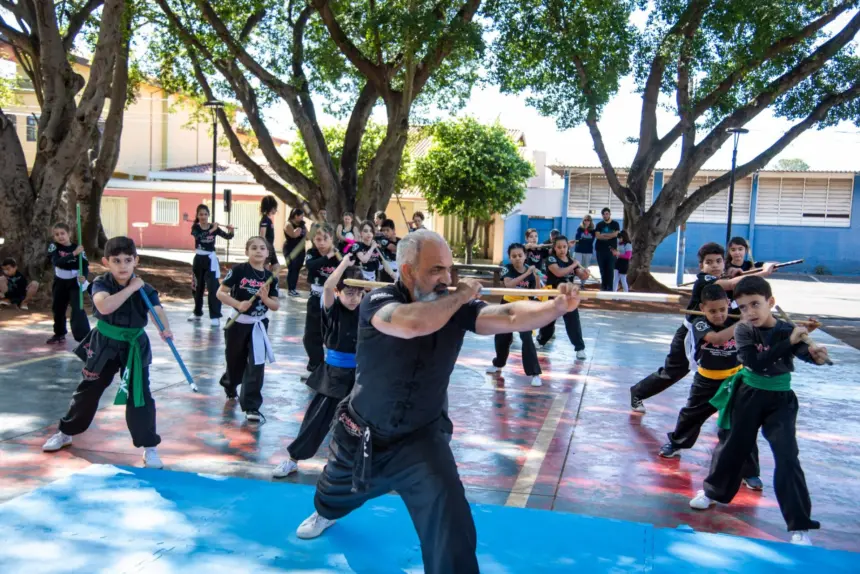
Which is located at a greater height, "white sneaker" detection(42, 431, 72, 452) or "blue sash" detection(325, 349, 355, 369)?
"blue sash" detection(325, 349, 355, 369)

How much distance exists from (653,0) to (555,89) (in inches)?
103

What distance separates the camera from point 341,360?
215 inches

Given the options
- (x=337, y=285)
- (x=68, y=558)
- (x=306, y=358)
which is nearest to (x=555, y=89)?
(x=306, y=358)

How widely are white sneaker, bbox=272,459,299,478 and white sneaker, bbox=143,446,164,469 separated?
2.63ft

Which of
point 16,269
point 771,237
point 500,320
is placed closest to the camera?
point 500,320

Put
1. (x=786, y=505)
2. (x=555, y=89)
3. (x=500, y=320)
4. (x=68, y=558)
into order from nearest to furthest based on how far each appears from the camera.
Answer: (x=500, y=320), (x=68, y=558), (x=786, y=505), (x=555, y=89)

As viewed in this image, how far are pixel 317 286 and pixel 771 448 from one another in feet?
16.9

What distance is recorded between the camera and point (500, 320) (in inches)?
139

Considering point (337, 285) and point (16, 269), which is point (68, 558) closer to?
point (337, 285)

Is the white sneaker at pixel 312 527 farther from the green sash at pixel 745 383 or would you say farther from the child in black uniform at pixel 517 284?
the child in black uniform at pixel 517 284

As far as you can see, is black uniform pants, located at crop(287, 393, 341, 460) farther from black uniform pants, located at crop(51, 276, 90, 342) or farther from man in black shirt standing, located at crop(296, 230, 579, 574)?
black uniform pants, located at crop(51, 276, 90, 342)

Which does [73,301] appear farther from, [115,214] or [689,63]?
[115,214]

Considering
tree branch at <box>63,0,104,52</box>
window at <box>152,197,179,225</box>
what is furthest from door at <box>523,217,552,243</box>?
tree branch at <box>63,0,104,52</box>

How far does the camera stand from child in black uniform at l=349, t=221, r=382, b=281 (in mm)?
9630
